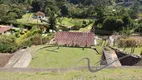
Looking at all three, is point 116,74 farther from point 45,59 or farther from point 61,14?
point 61,14

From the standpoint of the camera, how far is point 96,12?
146 ft

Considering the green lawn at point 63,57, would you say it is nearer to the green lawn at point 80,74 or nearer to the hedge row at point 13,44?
the hedge row at point 13,44

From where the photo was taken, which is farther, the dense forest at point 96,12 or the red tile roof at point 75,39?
the dense forest at point 96,12

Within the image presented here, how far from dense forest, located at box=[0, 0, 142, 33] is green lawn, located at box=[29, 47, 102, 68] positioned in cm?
1509

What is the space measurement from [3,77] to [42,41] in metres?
12.8

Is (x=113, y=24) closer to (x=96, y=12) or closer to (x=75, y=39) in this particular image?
(x=96, y=12)

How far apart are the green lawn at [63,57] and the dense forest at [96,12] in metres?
15.1

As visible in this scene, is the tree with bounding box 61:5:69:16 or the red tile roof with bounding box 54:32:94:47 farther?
the tree with bounding box 61:5:69:16

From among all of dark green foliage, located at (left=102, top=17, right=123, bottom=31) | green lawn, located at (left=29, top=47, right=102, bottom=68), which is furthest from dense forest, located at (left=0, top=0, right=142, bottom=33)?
green lawn, located at (left=29, top=47, right=102, bottom=68)

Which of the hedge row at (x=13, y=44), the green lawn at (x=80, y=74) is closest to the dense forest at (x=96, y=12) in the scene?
the hedge row at (x=13, y=44)

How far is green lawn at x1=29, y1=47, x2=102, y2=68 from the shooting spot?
13.6 metres

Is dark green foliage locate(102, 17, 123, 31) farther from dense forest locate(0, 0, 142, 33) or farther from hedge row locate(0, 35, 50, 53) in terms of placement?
hedge row locate(0, 35, 50, 53)

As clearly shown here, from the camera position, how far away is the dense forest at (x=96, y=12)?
107ft

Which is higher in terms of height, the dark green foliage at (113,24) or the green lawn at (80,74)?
the green lawn at (80,74)
